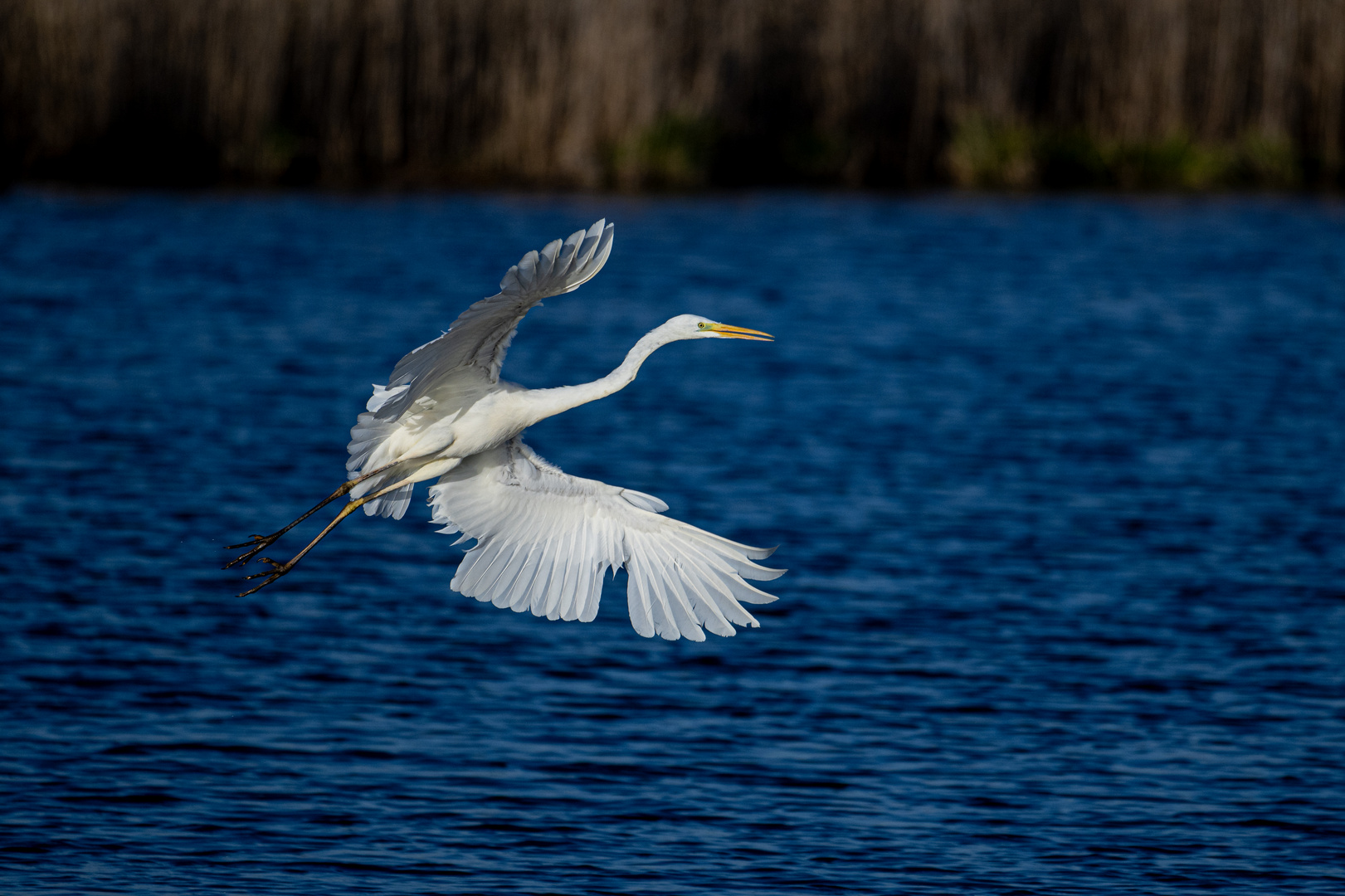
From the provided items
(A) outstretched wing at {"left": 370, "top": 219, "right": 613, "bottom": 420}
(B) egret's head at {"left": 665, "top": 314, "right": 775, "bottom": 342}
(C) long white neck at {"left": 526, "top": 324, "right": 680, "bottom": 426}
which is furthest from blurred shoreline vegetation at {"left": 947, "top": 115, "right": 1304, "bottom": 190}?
(A) outstretched wing at {"left": 370, "top": 219, "right": 613, "bottom": 420}

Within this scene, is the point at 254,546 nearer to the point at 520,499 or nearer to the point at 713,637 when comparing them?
the point at 520,499

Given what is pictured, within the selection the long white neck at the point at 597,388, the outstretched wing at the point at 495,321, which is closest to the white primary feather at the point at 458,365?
the outstretched wing at the point at 495,321

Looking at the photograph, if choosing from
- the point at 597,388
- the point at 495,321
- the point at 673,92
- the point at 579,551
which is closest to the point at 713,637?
the point at 579,551

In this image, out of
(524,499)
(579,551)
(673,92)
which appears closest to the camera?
(579,551)

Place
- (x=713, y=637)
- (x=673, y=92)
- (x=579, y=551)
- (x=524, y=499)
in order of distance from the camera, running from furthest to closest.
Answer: (x=673, y=92)
(x=713, y=637)
(x=524, y=499)
(x=579, y=551)

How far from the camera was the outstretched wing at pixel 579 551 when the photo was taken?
601 cm

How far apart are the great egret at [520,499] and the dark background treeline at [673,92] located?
1339cm

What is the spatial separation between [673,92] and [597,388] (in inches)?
580

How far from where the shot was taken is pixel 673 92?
67.1 ft

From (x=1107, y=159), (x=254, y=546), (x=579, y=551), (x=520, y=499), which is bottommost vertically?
(x=254, y=546)

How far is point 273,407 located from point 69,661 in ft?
15.8

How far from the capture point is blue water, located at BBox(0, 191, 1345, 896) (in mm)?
7102

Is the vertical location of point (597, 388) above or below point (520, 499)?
above

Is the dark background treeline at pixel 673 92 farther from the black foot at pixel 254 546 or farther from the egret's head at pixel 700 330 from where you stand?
the egret's head at pixel 700 330
